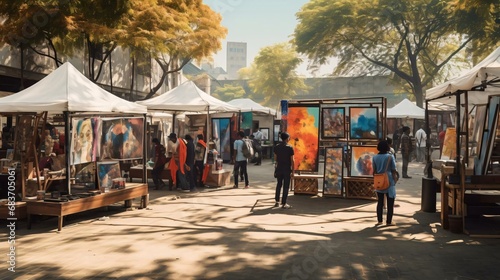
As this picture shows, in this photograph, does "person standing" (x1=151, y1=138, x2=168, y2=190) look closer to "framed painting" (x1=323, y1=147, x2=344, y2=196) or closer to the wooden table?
the wooden table

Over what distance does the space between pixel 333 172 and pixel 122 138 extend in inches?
220

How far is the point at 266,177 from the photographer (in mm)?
18438

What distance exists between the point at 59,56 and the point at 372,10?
64.7 feet

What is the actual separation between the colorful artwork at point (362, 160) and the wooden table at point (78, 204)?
5.57 meters

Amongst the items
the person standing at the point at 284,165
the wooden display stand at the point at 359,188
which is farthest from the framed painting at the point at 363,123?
the person standing at the point at 284,165

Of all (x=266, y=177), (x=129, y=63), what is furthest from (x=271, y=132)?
(x=266, y=177)

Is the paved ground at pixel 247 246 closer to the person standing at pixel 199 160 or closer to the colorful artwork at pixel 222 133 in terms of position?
the person standing at pixel 199 160

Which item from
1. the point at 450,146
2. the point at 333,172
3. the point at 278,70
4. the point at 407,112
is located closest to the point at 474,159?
the point at 450,146

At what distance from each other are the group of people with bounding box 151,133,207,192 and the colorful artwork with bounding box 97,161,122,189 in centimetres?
340

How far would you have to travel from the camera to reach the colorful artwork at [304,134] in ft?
44.1

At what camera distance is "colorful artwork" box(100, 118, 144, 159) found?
10.9 meters

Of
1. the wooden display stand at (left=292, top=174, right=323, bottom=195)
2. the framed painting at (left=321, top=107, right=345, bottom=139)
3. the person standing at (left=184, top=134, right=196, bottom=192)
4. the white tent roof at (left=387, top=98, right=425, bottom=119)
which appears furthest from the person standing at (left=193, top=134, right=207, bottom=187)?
Result: the white tent roof at (left=387, top=98, right=425, bottom=119)

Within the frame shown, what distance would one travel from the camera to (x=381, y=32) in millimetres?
33688

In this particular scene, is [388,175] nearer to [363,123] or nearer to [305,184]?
[363,123]
